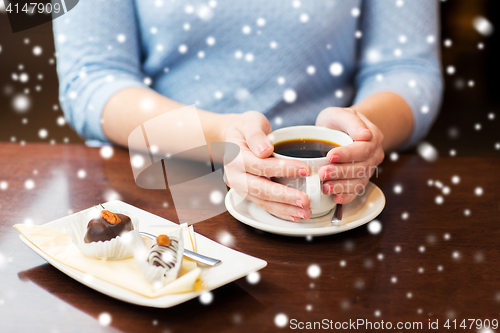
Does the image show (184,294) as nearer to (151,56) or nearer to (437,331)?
(437,331)

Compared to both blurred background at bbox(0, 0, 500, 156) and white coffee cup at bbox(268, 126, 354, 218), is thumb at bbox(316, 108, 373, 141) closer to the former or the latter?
white coffee cup at bbox(268, 126, 354, 218)

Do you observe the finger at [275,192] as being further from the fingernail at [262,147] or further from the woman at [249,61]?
the woman at [249,61]

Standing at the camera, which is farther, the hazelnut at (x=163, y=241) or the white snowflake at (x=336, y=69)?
the white snowflake at (x=336, y=69)

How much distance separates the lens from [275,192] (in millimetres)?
614

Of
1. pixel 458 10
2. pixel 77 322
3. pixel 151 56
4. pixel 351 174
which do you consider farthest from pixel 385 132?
pixel 458 10

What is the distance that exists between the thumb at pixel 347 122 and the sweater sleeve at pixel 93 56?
0.48 meters

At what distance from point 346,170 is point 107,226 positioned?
0.35 m

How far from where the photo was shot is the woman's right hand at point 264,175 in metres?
0.60

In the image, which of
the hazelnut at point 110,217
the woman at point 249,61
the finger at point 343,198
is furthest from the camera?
the woman at point 249,61

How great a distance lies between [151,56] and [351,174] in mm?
696

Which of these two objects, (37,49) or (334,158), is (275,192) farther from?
(37,49)

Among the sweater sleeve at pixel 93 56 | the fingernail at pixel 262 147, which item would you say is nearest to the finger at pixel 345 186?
the fingernail at pixel 262 147

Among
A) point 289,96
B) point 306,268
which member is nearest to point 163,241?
point 306,268

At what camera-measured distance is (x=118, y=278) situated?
1.51ft
